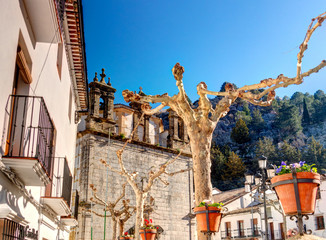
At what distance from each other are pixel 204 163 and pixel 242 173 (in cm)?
6708

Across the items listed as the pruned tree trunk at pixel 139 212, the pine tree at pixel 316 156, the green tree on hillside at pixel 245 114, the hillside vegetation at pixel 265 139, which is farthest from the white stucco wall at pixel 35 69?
the green tree on hillside at pixel 245 114

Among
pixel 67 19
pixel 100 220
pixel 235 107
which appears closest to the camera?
pixel 67 19

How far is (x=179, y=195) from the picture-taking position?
75.7ft

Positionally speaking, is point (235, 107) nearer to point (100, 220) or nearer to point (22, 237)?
point (100, 220)

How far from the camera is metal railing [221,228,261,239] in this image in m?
34.8

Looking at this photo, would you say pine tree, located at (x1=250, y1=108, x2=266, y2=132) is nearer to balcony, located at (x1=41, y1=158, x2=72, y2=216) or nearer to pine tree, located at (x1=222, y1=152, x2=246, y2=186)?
pine tree, located at (x1=222, y1=152, x2=246, y2=186)

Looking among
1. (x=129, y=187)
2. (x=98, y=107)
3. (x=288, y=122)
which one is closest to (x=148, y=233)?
(x=129, y=187)

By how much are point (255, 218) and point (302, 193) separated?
112ft

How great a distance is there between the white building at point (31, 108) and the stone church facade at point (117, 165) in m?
8.35

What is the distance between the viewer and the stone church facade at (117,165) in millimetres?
19125

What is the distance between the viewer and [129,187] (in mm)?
21250

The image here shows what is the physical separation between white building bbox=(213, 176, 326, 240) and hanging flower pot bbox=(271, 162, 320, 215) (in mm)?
27376

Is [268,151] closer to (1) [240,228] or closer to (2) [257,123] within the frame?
(2) [257,123]

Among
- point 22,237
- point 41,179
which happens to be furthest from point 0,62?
point 22,237
